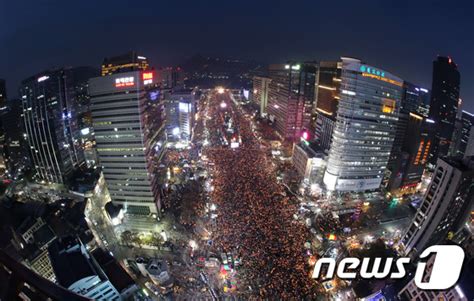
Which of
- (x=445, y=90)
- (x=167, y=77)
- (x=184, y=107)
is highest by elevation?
(x=167, y=77)

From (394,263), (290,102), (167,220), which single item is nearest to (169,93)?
(290,102)

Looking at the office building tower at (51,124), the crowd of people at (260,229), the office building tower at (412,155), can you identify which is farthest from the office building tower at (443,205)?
the office building tower at (51,124)

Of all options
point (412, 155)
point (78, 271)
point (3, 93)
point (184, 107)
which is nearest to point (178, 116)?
point (184, 107)

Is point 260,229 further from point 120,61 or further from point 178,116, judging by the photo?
point 120,61

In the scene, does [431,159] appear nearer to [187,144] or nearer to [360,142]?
[360,142]

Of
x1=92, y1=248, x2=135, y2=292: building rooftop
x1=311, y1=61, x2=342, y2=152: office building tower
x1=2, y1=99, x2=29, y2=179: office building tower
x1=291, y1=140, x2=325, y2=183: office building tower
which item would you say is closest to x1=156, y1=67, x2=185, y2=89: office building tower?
x1=92, y1=248, x2=135, y2=292: building rooftop

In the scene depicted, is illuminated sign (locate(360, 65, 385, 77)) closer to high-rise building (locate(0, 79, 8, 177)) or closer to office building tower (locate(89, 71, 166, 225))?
office building tower (locate(89, 71, 166, 225))
